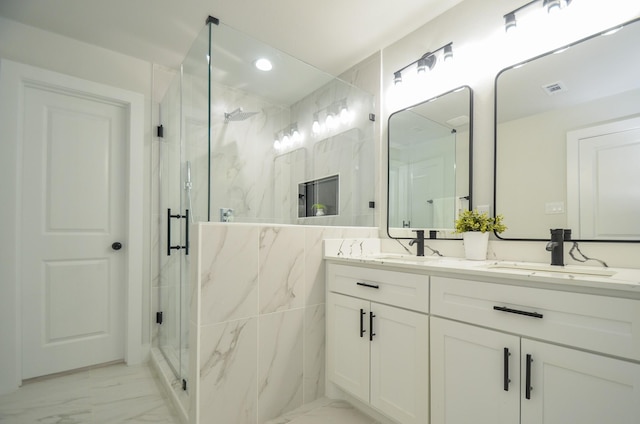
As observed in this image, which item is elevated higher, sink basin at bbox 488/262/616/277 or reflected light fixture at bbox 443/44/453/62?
reflected light fixture at bbox 443/44/453/62

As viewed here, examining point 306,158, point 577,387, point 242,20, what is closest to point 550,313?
point 577,387

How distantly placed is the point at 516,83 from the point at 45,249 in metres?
3.34

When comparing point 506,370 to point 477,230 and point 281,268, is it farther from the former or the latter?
point 281,268

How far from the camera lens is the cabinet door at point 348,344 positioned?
160cm

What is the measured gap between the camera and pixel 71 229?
2.30m

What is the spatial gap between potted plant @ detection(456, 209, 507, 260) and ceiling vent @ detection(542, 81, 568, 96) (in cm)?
66

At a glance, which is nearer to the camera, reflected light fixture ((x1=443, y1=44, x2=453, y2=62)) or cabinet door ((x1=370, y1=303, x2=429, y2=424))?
cabinet door ((x1=370, y1=303, x2=429, y2=424))

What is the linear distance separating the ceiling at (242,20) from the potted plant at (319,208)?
1253 millimetres

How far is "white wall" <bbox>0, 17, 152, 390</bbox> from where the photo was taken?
2.08 meters

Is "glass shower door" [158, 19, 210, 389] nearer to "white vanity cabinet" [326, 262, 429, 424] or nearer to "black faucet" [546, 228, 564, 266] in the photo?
"white vanity cabinet" [326, 262, 429, 424]

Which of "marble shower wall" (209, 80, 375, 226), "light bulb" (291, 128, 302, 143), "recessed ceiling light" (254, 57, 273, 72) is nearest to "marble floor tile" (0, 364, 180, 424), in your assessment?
"marble shower wall" (209, 80, 375, 226)

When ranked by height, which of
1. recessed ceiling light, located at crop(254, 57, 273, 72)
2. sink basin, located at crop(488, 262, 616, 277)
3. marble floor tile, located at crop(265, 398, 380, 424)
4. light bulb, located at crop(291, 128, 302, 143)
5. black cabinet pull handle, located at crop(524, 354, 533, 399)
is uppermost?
recessed ceiling light, located at crop(254, 57, 273, 72)

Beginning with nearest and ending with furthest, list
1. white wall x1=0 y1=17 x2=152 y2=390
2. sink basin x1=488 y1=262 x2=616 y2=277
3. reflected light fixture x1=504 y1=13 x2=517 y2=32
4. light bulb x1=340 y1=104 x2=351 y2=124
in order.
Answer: sink basin x1=488 y1=262 x2=616 y2=277, reflected light fixture x1=504 y1=13 x2=517 y2=32, white wall x1=0 y1=17 x2=152 y2=390, light bulb x1=340 y1=104 x2=351 y2=124

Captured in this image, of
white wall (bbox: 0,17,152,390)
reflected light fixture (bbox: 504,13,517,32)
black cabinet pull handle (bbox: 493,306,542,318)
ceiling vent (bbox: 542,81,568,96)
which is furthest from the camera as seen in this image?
white wall (bbox: 0,17,152,390)
